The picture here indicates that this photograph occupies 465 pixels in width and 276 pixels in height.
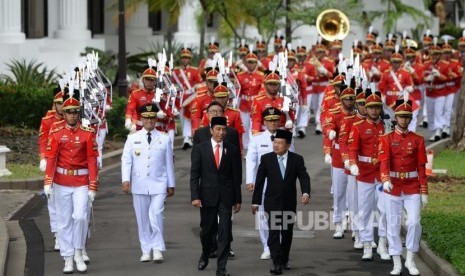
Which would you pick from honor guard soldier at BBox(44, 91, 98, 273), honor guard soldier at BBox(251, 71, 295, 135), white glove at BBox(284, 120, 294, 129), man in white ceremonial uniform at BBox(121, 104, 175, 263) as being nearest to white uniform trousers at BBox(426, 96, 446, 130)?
honor guard soldier at BBox(251, 71, 295, 135)

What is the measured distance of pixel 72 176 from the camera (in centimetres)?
1648

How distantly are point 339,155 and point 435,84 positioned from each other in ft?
44.8

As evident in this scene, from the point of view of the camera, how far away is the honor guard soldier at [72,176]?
53.7ft

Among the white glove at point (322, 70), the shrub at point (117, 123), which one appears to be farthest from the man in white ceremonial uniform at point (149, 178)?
the white glove at point (322, 70)

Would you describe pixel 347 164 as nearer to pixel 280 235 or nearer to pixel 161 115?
pixel 280 235

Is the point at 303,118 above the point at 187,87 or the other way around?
the other way around

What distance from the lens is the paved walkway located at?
16.5 metres

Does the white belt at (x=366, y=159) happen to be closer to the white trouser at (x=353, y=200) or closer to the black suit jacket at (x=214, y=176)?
the white trouser at (x=353, y=200)

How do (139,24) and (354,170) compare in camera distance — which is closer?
(354,170)

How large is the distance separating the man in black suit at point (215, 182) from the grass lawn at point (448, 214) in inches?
92.7

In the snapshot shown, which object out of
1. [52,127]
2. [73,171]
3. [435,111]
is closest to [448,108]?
[435,111]

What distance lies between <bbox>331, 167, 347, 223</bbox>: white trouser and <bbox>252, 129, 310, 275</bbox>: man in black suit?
2.23m

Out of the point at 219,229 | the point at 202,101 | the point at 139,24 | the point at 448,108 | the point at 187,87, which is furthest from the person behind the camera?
the point at 139,24

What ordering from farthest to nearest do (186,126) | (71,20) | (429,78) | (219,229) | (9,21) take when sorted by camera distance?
(71,20) < (9,21) < (429,78) < (186,126) < (219,229)
